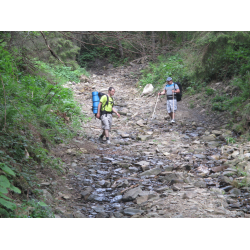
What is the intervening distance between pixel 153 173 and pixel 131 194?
1.40 metres

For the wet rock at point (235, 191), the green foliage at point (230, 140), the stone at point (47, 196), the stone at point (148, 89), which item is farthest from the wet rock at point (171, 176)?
the stone at point (148, 89)

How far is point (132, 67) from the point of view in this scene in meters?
25.1

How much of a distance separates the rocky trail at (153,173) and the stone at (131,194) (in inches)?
0.7

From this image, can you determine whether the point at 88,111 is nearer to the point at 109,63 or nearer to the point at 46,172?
the point at 46,172

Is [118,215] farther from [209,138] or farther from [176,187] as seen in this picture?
[209,138]

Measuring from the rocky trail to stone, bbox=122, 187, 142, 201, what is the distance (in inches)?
0.7

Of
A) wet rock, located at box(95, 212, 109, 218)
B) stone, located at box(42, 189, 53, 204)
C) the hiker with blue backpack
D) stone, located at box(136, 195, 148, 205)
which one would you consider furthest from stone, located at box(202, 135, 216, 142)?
stone, located at box(42, 189, 53, 204)

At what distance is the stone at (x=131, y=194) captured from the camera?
4941 mm

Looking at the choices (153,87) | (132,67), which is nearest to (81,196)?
(153,87)

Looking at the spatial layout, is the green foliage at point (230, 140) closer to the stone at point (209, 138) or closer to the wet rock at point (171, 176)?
the stone at point (209, 138)

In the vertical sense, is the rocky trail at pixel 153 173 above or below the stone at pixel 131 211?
above

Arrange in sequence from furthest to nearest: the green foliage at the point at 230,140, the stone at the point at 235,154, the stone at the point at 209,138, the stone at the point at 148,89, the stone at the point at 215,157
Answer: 1. the stone at the point at 148,89
2. the stone at the point at 209,138
3. the green foliage at the point at 230,140
4. the stone at the point at 215,157
5. the stone at the point at 235,154

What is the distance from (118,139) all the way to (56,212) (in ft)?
20.1

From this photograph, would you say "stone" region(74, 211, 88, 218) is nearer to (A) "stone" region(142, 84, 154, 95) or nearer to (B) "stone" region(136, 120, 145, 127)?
(B) "stone" region(136, 120, 145, 127)
